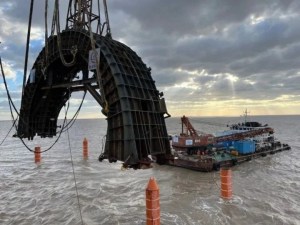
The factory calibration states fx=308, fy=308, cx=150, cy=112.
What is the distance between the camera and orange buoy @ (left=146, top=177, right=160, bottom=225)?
1520cm

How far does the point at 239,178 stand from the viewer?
31.0 meters

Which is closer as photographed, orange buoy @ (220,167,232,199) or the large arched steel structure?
the large arched steel structure

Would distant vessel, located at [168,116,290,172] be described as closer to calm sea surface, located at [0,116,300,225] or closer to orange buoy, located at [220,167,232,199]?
calm sea surface, located at [0,116,300,225]

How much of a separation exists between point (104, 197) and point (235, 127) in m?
37.8

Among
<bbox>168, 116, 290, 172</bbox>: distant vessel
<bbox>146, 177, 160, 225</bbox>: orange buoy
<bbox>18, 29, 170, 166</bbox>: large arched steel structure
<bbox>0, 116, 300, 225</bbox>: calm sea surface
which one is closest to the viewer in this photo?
<bbox>146, 177, 160, 225</bbox>: orange buoy

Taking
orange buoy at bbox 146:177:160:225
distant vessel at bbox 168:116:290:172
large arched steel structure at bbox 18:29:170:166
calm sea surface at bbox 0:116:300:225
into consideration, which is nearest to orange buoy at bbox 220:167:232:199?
calm sea surface at bbox 0:116:300:225

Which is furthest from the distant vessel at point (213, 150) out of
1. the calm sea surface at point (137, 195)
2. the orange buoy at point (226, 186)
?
the orange buoy at point (226, 186)

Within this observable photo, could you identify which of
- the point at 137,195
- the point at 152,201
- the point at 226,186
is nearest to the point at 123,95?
the point at 152,201

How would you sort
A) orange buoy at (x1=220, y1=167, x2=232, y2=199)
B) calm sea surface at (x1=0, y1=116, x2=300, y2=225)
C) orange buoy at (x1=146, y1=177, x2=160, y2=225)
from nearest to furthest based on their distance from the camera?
orange buoy at (x1=146, y1=177, x2=160, y2=225)
calm sea surface at (x1=0, y1=116, x2=300, y2=225)
orange buoy at (x1=220, y1=167, x2=232, y2=199)

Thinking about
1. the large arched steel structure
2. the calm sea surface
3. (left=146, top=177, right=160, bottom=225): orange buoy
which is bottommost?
the calm sea surface

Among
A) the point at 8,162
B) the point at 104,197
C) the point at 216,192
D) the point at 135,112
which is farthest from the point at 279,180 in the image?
the point at 8,162

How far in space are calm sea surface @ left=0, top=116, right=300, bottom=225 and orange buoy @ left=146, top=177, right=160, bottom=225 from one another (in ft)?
8.81

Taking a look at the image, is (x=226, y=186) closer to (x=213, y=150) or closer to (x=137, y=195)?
(x=137, y=195)

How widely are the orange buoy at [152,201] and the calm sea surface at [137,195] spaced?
8.81 feet
